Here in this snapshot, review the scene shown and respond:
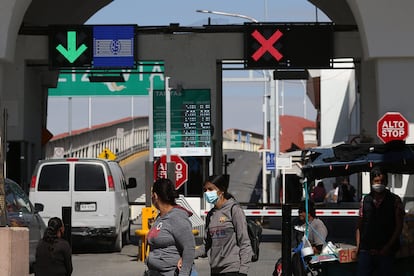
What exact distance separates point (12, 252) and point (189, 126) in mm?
17804

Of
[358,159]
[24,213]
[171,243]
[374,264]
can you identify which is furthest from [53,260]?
[24,213]

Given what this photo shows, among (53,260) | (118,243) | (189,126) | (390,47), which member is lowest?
(118,243)

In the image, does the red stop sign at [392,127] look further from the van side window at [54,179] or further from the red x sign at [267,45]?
the van side window at [54,179]

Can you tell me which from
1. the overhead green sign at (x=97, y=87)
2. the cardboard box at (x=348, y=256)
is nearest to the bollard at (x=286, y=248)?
the cardboard box at (x=348, y=256)

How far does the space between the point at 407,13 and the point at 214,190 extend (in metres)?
16.3

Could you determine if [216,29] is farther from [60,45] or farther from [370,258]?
[370,258]

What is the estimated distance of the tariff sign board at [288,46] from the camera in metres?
27.1

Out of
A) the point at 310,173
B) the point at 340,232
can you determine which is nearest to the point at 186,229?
the point at 310,173

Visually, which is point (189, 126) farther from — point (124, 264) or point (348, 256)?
point (348, 256)

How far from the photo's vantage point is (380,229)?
1132 centimetres

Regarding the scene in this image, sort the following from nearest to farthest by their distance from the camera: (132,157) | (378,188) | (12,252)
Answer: (12,252) → (378,188) → (132,157)

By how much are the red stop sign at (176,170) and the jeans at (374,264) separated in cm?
886

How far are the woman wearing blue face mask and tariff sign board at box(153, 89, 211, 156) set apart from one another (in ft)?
58.7

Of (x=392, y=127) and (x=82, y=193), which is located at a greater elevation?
(x=392, y=127)
